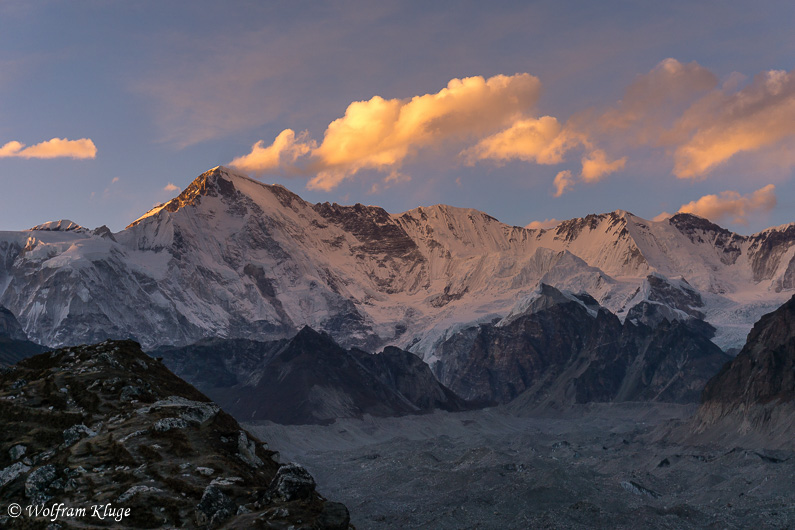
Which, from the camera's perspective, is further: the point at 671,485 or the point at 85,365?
the point at 671,485

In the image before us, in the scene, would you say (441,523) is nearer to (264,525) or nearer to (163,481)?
(163,481)

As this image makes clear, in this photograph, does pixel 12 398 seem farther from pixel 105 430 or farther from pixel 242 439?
pixel 242 439

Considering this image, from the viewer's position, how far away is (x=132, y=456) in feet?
221

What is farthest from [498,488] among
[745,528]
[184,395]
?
[184,395]

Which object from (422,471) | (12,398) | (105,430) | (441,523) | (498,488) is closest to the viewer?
(105,430)

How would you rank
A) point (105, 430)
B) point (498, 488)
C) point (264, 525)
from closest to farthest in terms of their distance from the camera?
point (264, 525) → point (105, 430) → point (498, 488)

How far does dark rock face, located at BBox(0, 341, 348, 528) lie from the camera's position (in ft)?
189

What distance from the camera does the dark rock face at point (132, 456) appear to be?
189 feet

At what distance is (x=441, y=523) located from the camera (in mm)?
130875

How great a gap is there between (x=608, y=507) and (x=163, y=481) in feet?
335

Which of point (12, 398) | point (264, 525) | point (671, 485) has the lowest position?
point (671, 485)

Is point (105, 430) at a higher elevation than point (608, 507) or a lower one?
higher

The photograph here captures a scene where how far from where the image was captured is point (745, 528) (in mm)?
132875

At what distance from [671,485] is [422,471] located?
188 ft
